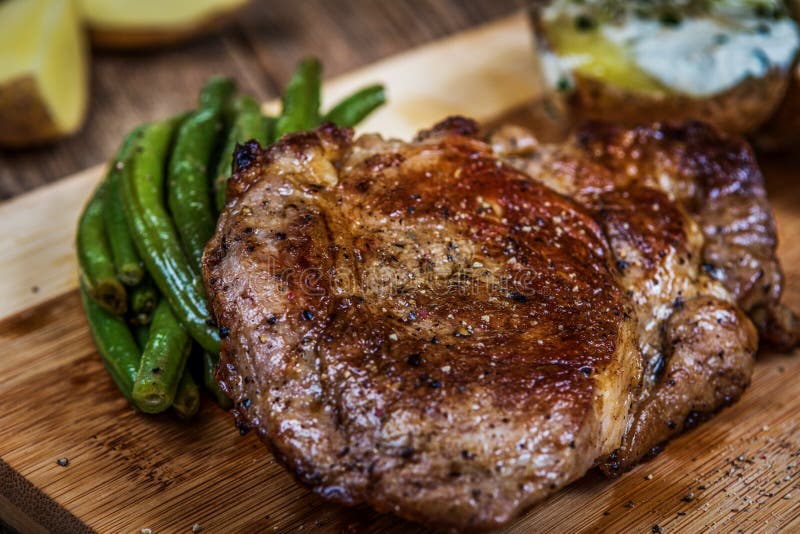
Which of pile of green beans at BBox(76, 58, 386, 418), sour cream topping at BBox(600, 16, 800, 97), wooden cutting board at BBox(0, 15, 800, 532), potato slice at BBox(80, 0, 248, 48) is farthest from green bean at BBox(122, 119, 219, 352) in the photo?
sour cream topping at BBox(600, 16, 800, 97)

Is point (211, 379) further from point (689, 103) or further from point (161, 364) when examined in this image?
point (689, 103)

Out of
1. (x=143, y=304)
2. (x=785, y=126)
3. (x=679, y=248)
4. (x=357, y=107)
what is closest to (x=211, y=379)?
(x=143, y=304)

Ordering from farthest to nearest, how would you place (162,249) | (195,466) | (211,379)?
(162,249) → (211,379) → (195,466)

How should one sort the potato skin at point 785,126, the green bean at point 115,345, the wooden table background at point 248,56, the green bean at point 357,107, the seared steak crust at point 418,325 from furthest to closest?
the wooden table background at point 248,56, the potato skin at point 785,126, the green bean at point 357,107, the green bean at point 115,345, the seared steak crust at point 418,325

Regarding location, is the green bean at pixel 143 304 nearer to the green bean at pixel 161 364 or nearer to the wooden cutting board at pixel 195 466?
the green bean at pixel 161 364

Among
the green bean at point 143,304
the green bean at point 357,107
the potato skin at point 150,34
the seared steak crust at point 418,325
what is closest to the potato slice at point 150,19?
the potato skin at point 150,34

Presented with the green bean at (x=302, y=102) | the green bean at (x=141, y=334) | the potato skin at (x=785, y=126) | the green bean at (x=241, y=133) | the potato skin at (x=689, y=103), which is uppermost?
the green bean at (x=241, y=133)

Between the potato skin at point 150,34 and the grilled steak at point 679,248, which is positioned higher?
the potato skin at point 150,34
